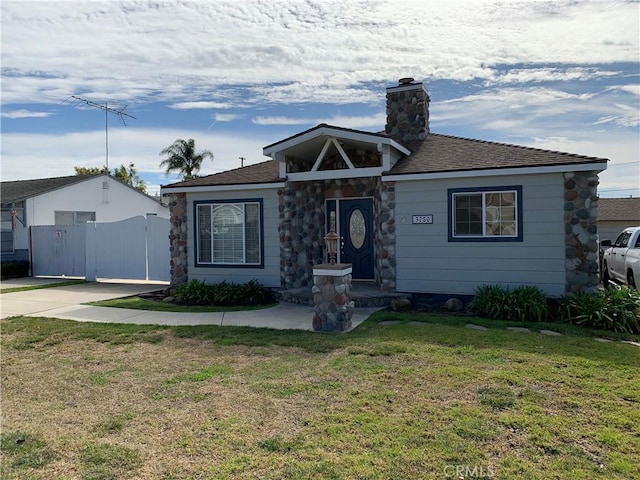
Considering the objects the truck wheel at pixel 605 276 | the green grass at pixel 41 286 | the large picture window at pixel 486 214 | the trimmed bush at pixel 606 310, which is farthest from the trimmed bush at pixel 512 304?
the green grass at pixel 41 286

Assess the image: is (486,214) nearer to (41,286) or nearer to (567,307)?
(567,307)

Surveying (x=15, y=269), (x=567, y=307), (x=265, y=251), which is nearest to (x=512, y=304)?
(x=567, y=307)

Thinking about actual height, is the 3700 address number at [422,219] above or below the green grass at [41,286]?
above

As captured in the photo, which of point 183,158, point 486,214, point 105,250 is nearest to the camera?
point 486,214

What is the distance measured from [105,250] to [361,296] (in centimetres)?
1019

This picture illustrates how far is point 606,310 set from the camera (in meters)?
7.98

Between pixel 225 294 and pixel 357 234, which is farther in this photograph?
pixel 357 234

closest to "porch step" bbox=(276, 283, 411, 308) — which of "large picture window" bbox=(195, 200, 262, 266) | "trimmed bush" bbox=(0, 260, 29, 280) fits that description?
"large picture window" bbox=(195, 200, 262, 266)

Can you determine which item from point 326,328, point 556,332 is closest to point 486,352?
point 556,332

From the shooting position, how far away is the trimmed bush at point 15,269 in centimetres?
1736

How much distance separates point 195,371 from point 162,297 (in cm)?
696

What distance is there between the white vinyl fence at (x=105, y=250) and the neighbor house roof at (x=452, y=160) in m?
3.16

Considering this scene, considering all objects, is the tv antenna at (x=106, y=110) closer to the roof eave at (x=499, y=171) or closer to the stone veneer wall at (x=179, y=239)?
the stone veneer wall at (x=179, y=239)

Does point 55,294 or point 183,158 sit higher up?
point 183,158
